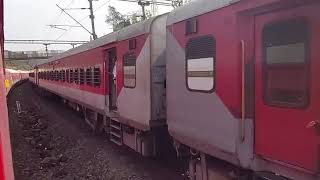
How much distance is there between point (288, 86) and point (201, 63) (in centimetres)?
183

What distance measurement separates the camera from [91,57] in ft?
44.7

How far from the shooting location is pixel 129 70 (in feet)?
31.3

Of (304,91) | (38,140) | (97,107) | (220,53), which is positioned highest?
(220,53)

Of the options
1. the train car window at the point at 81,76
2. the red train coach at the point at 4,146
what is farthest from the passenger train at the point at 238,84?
the train car window at the point at 81,76

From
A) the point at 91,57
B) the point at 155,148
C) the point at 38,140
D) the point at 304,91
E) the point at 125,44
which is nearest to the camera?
the point at 304,91

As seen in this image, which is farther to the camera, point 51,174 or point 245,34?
point 51,174

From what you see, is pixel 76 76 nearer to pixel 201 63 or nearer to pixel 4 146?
pixel 201 63

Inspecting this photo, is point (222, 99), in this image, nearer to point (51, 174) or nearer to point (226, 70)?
point (226, 70)

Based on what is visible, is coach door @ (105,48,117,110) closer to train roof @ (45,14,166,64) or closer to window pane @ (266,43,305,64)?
train roof @ (45,14,166,64)

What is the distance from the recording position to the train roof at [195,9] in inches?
205

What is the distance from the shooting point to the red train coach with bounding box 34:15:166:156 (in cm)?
820

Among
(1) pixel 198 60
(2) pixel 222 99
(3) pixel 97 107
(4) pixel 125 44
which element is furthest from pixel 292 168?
(3) pixel 97 107

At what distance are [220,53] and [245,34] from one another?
1.89ft

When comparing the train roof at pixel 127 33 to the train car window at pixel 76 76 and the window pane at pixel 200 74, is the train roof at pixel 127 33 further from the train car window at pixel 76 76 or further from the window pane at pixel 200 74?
the train car window at pixel 76 76
